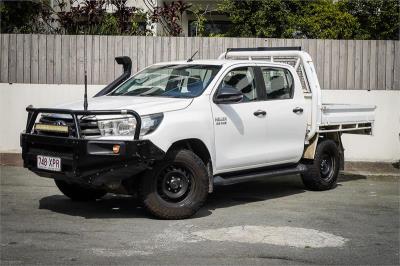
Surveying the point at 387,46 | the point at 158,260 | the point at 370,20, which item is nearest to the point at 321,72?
the point at 387,46

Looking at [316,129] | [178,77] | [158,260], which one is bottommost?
[158,260]

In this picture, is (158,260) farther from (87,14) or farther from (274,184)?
(87,14)

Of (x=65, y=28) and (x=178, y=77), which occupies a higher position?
(x=65, y=28)

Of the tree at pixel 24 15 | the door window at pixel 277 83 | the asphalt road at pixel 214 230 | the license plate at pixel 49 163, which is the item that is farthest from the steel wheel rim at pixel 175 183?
the tree at pixel 24 15

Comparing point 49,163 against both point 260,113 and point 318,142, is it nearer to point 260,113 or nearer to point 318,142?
point 260,113

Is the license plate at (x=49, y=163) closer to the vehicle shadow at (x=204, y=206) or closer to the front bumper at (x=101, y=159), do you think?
the front bumper at (x=101, y=159)

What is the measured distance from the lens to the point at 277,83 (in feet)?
30.8

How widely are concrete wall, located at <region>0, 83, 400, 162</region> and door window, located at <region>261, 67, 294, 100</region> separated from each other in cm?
325

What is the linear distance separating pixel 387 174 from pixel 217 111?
520 centimetres

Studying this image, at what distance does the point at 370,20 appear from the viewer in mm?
16406

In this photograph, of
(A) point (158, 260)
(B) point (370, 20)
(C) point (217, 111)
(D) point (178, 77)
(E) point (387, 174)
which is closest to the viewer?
(A) point (158, 260)

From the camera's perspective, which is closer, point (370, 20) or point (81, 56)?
point (81, 56)

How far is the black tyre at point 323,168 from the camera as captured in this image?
9883 millimetres

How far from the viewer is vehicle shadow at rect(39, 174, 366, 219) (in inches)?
316
